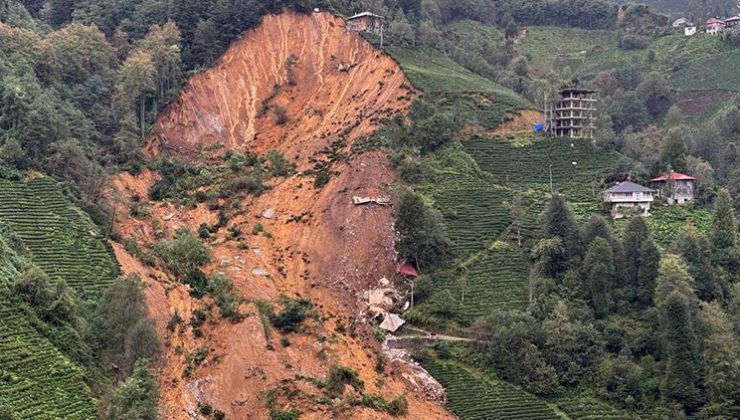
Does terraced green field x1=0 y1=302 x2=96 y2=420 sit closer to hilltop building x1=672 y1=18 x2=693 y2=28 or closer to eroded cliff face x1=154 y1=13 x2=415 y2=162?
eroded cliff face x1=154 y1=13 x2=415 y2=162

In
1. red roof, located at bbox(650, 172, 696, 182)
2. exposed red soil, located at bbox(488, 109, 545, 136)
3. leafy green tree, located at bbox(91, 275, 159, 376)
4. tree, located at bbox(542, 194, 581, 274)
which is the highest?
exposed red soil, located at bbox(488, 109, 545, 136)

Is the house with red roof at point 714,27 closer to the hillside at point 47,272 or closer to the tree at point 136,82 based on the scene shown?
the tree at point 136,82

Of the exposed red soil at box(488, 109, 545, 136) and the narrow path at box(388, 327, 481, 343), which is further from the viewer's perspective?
the exposed red soil at box(488, 109, 545, 136)

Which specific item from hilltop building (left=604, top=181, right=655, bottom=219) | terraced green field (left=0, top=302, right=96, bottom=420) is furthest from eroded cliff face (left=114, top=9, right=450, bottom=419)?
hilltop building (left=604, top=181, right=655, bottom=219)

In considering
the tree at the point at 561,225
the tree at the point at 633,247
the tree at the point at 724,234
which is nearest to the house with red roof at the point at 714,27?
the tree at the point at 724,234

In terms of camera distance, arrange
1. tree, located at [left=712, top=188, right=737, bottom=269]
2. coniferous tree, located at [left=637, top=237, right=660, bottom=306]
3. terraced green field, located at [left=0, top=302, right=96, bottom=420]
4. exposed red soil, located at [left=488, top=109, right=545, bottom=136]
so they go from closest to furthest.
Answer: terraced green field, located at [left=0, top=302, right=96, bottom=420]
coniferous tree, located at [left=637, top=237, right=660, bottom=306]
tree, located at [left=712, top=188, right=737, bottom=269]
exposed red soil, located at [left=488, top=109, right=545, bottom=136]

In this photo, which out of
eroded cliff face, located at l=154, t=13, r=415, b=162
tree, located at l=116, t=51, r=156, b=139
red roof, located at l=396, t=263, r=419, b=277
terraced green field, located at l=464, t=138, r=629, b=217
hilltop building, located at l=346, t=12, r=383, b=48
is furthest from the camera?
hilltop building, located at l=346, t=12, r=383, b=48

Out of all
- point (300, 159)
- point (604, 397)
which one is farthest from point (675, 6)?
point (604, 397)
